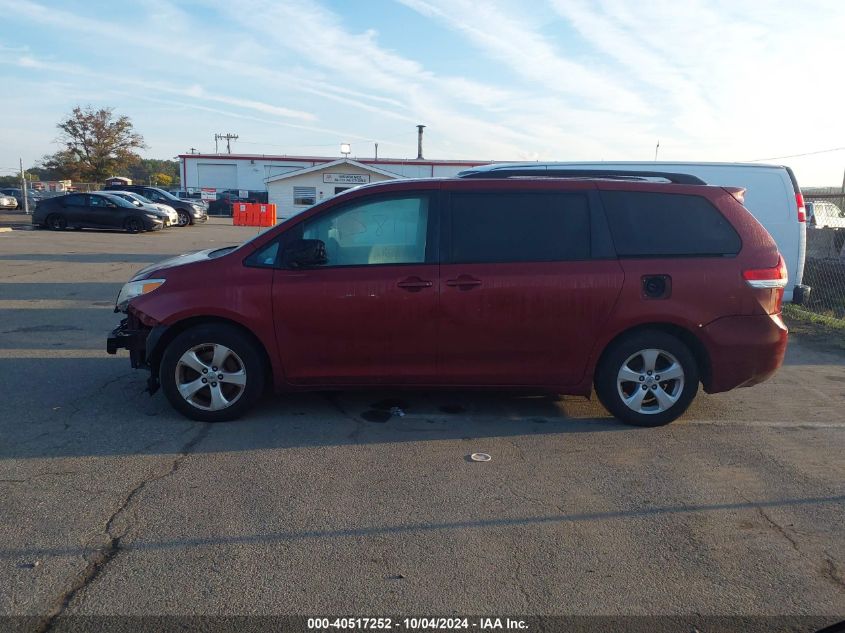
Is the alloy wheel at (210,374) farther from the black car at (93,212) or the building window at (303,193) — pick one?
the building window at (303,193)

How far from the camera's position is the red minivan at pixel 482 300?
17.6ft

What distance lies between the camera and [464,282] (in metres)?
5.35

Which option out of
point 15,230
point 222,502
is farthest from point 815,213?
point 15,230

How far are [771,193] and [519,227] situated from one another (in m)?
6.29

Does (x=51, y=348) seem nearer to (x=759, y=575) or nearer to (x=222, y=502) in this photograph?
(x=222, y=502)

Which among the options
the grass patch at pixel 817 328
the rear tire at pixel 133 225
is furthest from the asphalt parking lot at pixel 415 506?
the rear tire at pixel 133 225

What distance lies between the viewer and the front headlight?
5.52 m

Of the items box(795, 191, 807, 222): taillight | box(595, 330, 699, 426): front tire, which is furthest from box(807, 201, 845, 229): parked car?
box(595, 330, 699, 426): front tire

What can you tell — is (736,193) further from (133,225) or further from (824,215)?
(133,225)

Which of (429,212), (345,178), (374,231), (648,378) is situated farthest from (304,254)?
(345,178)

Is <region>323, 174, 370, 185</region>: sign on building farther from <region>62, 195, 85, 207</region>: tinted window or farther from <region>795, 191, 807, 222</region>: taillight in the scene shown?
<region>795, 191, 807, 222</region>: taillight

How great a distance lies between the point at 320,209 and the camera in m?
5.50

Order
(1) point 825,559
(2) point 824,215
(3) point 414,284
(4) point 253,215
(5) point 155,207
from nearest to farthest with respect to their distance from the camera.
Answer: (1) point 825,559
(3) point 414,284
(2) point 824,215
(5) point 155,207
(4) point 253,215

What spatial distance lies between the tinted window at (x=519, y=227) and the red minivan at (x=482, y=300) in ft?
0.04
